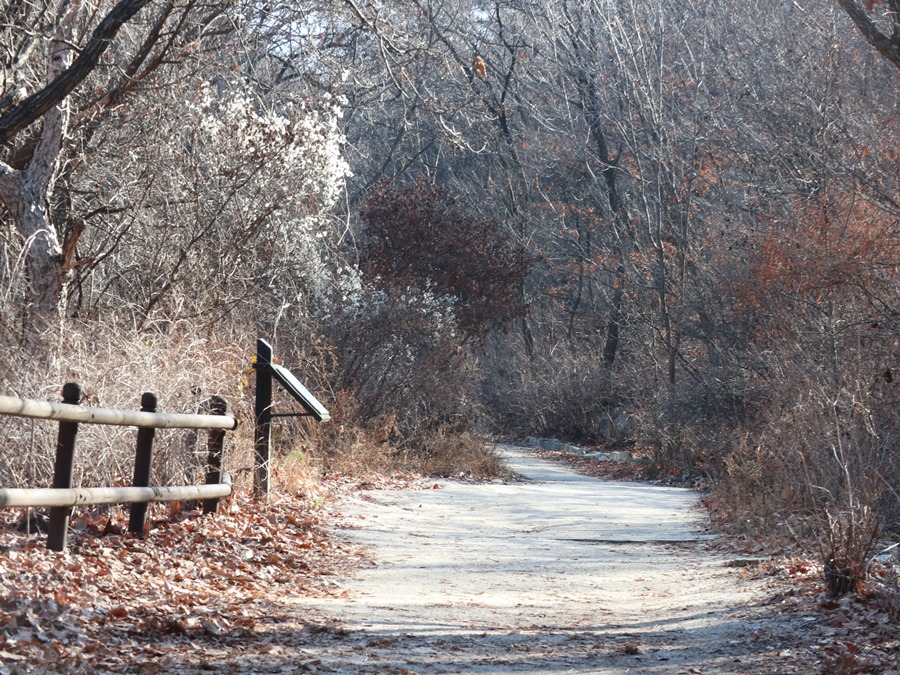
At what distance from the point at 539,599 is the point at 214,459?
131 inches

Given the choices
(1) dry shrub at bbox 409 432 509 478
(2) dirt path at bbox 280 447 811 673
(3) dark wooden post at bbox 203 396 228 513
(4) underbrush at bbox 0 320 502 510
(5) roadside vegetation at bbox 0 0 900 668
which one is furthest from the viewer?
(1) dry shrub at bbox 409 432 509 478

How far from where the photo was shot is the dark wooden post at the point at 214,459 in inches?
386

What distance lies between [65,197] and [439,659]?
1035 centimetres

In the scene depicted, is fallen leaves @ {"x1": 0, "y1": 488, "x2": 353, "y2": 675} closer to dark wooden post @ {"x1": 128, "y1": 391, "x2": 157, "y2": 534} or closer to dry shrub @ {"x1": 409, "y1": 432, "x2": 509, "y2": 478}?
dark wooden post @ {"x1": 128, "y1": 391, "x2": 157, "y2": 534}

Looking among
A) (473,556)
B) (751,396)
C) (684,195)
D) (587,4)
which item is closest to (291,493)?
(473,556)

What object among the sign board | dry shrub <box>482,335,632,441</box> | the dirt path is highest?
dry shrub <box>482,335,632,441</box>

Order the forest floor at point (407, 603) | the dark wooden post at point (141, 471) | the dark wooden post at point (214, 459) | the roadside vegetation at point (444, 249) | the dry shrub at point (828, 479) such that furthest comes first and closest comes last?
the roadside vegetation at point (444, 249) < the dark wooden post at point (214, 459) < the dark wooden post at point (141, 471) < the dry shrub at point (828, 479) < the forest floor at point (407, 603)

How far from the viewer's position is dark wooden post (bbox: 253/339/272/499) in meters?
11.0

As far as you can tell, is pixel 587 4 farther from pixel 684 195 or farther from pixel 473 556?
pixel 473 556

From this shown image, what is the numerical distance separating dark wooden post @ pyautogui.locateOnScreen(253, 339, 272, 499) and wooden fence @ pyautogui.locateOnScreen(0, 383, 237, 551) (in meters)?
1.21

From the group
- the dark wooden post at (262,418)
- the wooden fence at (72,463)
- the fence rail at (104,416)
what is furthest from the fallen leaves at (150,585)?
the fence rail at (104,416)

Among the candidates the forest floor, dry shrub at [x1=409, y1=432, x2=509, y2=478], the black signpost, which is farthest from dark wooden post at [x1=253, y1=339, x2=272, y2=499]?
dry shrub at [x1=409, y1=432, x2=509, y2=478]

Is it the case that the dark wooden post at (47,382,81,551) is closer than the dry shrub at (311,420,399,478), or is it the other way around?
the dark wooden post at (47,382,81,551)

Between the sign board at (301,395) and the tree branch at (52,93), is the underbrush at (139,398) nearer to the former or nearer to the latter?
the sign board at (301,395)
